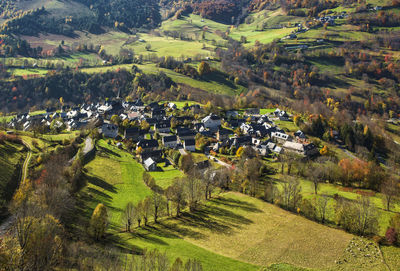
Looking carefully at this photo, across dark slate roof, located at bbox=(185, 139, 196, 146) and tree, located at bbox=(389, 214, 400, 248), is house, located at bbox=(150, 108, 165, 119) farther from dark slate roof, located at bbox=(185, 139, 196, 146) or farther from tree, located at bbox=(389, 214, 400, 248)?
tree, located at bbox=(389, 214, 400, 248)

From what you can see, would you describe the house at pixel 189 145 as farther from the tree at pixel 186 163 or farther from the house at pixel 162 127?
the house at pixel 162 127

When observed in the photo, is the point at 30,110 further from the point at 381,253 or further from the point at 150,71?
the point at 381,253

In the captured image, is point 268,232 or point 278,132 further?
point 278,132

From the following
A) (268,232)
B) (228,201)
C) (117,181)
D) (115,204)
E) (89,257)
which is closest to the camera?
(89,257)

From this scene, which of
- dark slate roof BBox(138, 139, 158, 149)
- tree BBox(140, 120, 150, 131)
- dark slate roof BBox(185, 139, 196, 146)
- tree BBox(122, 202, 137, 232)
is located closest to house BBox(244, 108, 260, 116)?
dark slate roof BBox(185, 139, 196, 146)

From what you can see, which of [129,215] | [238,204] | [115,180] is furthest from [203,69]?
[129,215]

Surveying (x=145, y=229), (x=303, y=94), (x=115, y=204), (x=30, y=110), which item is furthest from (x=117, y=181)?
(x=303, y=94)

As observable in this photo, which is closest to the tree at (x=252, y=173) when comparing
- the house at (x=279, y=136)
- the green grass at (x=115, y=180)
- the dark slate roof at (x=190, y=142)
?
the green grass at (x=115, y=180)
